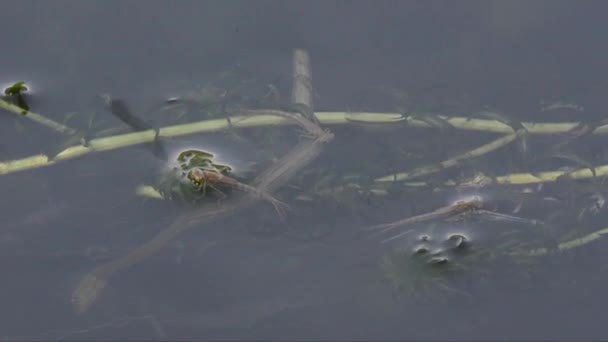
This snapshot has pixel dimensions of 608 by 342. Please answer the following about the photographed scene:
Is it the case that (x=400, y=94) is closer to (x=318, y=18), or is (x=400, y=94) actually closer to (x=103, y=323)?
(x=318, y=18)

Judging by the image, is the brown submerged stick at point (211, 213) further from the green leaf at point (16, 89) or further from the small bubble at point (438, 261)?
the green leaf at point (16, 89)

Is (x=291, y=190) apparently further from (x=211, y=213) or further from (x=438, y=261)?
(x=438, y=261)

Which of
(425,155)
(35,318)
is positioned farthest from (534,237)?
(35,318)

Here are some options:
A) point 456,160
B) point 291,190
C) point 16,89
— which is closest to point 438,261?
point 456,160

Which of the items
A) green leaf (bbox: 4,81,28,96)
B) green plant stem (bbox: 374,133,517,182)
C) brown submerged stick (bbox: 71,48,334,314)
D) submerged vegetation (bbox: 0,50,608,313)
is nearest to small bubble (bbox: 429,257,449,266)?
submerged vegetation (bbox: 0,50,608,313)

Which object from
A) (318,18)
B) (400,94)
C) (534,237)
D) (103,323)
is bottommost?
(103,323)

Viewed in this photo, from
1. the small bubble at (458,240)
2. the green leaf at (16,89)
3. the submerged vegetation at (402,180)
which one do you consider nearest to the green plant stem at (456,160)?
the submerged vegetation at (402,180)
